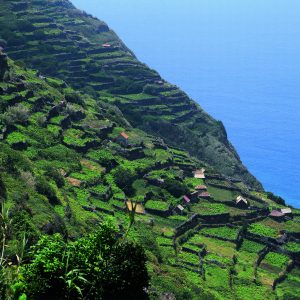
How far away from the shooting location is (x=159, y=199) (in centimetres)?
6950

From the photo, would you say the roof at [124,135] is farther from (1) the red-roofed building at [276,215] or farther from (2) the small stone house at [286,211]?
(2) the small stone house at [286,211]

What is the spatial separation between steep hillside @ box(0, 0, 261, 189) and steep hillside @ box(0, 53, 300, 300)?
22990mm

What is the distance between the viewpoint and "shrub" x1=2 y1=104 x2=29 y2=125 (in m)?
65.4

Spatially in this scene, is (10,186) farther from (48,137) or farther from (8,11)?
(8,11)

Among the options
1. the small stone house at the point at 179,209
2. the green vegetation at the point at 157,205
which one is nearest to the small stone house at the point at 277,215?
the small stone house at the point at 179,209

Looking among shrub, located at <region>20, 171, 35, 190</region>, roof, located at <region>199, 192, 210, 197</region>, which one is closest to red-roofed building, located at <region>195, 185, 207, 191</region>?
roof, located at <region>199, 192, 210, 197</region>

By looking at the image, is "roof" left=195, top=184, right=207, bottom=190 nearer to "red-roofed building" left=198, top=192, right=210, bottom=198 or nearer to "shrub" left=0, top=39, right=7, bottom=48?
"red-roofed building" left=198, top=192, right=210, bottom=198

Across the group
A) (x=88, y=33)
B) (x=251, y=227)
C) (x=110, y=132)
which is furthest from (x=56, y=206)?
(x=88, y=33)

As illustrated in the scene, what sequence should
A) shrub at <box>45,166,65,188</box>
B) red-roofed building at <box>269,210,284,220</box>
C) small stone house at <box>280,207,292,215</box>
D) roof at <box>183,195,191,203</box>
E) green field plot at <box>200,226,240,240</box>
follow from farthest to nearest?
small stone house at <box>280,207,292,215</box> → red-roofed building at <box>269,210,284,220</box> → roof at <box>183,195,191,203</box> → green field plot at <box>200,226,240,240</box> → shrub at <box>45,166,65,188</box>

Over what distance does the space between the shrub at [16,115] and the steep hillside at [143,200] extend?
125mm

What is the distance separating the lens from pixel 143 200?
2653 inches

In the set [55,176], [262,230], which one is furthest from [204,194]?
[55,176]

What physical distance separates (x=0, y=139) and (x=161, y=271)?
73.7ft

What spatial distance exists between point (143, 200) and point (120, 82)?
58503mm
